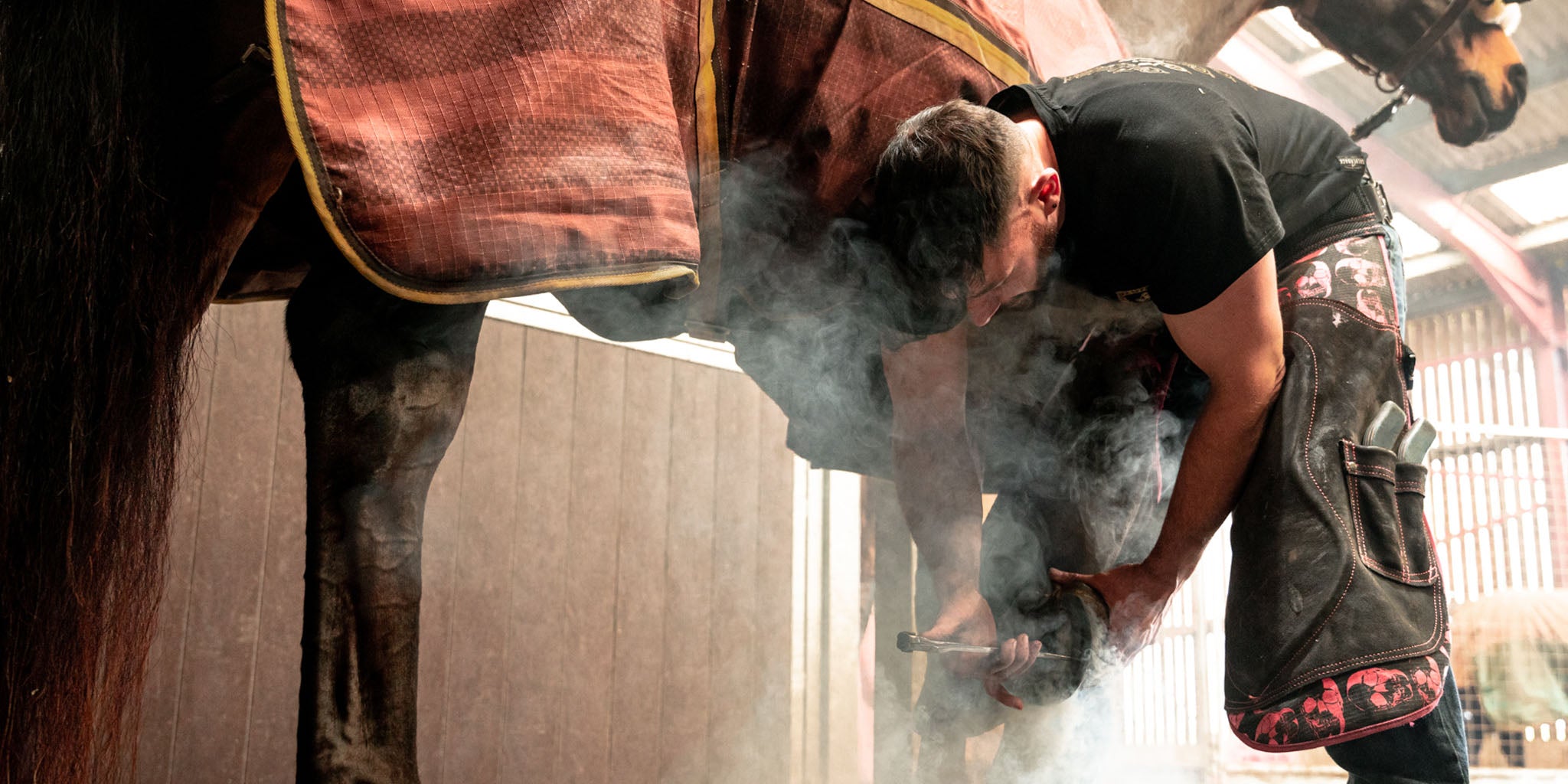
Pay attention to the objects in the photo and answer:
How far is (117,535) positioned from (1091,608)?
991 millimetres

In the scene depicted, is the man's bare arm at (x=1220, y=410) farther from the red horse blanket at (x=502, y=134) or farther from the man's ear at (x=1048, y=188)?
the red horse blanket at (x=502, y=134)

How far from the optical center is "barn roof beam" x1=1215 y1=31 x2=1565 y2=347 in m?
5.07

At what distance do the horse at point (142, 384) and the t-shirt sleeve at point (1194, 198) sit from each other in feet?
1.98

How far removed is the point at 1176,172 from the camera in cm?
91

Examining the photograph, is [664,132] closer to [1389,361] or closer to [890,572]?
[1389,361]

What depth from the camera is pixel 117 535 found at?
637 mm

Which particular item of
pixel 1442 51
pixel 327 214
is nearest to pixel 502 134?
pixel 327 214

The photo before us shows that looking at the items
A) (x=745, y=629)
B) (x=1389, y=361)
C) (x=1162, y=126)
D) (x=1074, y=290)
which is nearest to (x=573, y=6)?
(x=1162, y=126)

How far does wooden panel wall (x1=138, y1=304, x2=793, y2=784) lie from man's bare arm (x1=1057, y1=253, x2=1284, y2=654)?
1.19 meters

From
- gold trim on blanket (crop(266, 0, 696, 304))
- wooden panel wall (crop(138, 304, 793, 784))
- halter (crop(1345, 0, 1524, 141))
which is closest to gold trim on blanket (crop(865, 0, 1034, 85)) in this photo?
gold trim on blanket (crop(266, 0, 696, 304))

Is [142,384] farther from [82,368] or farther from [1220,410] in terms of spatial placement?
[1220,410]

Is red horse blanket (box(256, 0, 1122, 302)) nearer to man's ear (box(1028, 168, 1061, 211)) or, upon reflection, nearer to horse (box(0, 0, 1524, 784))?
horse (box(0, 0, 1524, 784))

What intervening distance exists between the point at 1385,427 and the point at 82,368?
43.8 inches

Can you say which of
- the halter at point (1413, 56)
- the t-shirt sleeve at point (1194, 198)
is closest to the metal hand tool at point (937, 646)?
the t-shirt sleeve at point (1194, 198)
